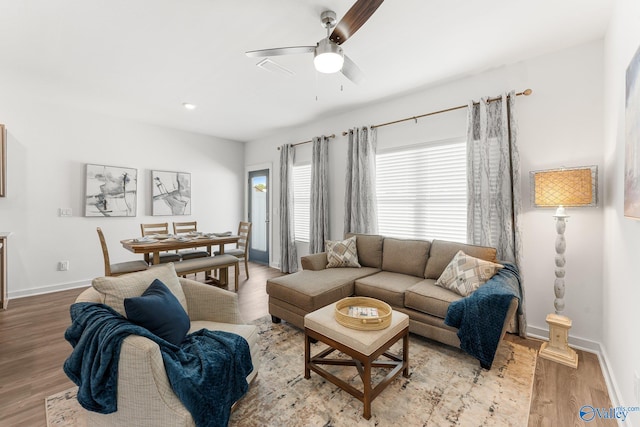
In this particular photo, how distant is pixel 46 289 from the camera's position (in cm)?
399

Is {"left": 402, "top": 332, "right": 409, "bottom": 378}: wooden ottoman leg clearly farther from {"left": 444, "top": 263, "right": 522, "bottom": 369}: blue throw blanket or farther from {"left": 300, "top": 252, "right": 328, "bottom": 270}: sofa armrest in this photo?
{"left": 300, "top": 252, "right": 328, "bottom": 270}: sofa armrest

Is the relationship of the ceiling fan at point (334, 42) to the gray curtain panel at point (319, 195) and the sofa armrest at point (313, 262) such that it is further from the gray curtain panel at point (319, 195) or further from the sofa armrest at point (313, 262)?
the gray curtain panel at point (319, 195)

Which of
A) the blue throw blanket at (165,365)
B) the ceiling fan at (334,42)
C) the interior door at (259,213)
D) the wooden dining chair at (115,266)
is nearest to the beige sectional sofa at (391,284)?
the blue throw blanket at (165,365)

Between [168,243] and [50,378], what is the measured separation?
1.74m

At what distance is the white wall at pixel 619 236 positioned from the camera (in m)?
1.55

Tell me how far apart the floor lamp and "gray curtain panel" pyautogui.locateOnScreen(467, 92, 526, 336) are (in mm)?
339

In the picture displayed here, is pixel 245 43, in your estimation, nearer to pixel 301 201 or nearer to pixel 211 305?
pixel 211 305

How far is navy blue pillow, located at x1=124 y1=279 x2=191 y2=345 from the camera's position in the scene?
1.52 m

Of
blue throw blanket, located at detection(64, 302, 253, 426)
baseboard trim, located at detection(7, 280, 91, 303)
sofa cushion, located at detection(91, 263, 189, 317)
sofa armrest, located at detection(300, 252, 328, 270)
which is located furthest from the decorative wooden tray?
baseboard trim, located at detection(7, 280, 91, 303)

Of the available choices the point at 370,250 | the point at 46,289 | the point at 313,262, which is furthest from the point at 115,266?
the point at 370,250

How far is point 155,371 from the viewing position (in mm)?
1253

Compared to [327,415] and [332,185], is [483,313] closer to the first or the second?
[327,415]

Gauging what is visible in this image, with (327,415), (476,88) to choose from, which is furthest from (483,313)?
(476,88)

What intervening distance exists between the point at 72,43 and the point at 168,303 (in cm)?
263
